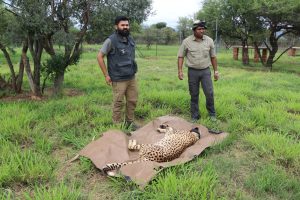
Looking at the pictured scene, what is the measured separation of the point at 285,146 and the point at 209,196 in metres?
1.75

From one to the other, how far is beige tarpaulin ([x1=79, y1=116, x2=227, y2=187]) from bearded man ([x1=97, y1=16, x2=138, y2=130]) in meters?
0.54

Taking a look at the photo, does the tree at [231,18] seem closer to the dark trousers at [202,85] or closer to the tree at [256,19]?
the tree at [256,19]

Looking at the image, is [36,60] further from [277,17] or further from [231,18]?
[231,18]

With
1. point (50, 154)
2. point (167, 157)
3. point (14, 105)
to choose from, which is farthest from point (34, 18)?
point (167, 157)

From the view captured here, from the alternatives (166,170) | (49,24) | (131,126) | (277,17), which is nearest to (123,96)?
(131,126)

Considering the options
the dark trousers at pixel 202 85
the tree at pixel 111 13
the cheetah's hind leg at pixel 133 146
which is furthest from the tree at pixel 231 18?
the cheetah's hind leg at pixel 133 146

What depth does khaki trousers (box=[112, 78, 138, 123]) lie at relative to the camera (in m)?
5.16

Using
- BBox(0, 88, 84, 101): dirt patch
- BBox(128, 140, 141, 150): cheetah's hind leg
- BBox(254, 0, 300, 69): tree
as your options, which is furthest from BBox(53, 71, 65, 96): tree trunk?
BBox(254, 0, 300, 69): tree

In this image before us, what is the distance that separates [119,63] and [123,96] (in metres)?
0.55

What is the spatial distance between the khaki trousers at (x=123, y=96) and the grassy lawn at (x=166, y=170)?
0.25m

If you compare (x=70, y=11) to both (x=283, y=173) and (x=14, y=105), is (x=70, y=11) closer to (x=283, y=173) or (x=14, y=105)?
(x=14, y=105)

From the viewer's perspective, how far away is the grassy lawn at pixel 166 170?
3.41 meters

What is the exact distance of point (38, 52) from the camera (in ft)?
24.0

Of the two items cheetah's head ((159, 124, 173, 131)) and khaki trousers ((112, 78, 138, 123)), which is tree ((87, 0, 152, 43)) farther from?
cheetah's head ((159, 124, 173, 131))
